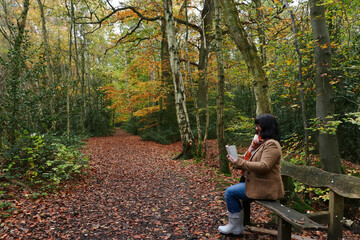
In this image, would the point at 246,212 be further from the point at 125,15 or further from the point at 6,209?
the point at 125,15

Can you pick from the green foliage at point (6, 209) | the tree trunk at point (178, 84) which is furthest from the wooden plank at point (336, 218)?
the tree trunk at point (178, 84)

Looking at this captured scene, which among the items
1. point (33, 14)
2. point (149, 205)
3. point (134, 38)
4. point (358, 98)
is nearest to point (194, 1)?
point (134, 38)

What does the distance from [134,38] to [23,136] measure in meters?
9.99

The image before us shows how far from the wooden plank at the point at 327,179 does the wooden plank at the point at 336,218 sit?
0.40 feet

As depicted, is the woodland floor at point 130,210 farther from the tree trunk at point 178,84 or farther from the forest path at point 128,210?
the tree trunk at point 178,84

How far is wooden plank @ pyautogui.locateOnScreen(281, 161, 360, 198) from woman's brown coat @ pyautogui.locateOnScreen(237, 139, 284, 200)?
68 centimetres

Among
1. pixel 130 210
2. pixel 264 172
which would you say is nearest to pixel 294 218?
pixel 264 172

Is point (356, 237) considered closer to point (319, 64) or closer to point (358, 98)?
point (319, 64)

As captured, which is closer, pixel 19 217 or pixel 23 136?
pixel 19 217

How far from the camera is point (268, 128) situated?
107 inches

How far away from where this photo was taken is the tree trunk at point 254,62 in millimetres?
4309

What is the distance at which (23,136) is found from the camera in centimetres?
554

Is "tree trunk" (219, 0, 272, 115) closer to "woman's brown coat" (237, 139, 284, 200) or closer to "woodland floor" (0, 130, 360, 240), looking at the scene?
"woman's brown coat" (237, 139, 284, 200)

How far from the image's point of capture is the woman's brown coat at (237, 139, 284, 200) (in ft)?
8.35
